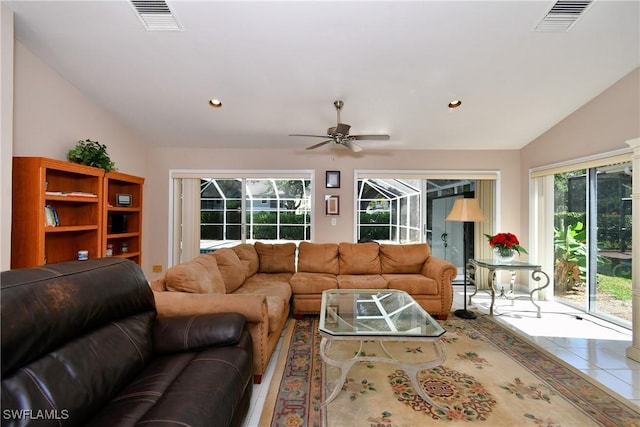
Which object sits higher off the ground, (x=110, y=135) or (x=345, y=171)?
(x=110, y=135)

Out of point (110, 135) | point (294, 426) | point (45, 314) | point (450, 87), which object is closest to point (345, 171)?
point (450, 87)

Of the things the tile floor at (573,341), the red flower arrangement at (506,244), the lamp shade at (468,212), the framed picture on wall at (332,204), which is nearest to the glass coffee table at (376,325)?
the tile floor at (573,341)

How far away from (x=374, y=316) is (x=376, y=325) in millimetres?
235

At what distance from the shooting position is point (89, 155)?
3170mm

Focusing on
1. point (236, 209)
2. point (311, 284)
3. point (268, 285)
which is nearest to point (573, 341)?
point (311, 284)

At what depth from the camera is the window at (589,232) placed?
129 inches

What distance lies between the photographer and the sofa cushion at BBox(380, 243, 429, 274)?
156 inches

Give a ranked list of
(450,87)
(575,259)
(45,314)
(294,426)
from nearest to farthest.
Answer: (45,314) → (294,426) → (450,87) → (575,259)

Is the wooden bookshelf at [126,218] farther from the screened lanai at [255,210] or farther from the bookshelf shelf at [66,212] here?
the screened lanai at [255,210]

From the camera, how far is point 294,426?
169 centimetres

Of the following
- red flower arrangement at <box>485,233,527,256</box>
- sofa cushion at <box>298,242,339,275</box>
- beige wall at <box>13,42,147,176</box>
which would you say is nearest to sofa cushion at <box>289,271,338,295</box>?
sofa cushion at <box>298,242,339,275</box>

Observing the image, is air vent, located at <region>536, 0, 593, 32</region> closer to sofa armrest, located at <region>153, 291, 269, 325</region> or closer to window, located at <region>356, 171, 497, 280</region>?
→ window, located at <region>356, 171, 497, 280</region>

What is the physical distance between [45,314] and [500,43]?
3.72 meters

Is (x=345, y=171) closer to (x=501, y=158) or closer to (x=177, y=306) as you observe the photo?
(x=501, y=158)
